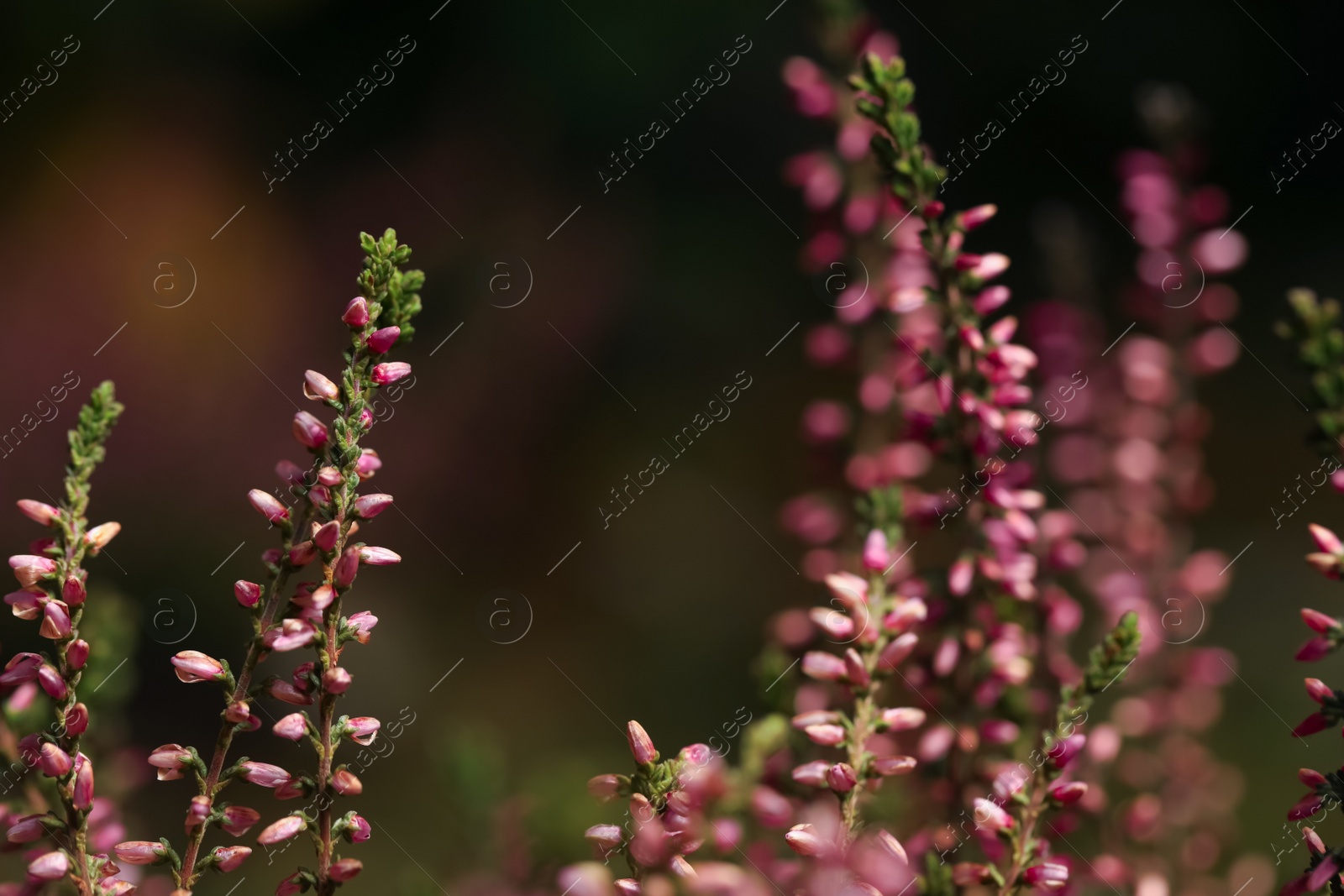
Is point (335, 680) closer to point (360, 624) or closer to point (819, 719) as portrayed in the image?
point (360, 624)

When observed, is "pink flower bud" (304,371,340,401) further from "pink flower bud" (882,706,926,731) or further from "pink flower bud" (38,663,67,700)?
"pink flower bud" (882,706,926,731)

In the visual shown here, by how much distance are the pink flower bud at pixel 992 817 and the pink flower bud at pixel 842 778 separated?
1.7 inches

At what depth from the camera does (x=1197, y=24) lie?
5.19 ft

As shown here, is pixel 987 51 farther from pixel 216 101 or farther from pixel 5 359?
pixel 5 359

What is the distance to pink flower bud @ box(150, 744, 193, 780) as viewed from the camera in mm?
316

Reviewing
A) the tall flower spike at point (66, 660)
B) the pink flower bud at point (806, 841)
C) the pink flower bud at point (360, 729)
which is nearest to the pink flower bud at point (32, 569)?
the tall flower spike at point (66, 660)

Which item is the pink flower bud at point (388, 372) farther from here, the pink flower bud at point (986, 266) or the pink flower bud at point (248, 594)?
the pink flower bud at point (986, 266)

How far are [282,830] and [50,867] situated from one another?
0.06 metres

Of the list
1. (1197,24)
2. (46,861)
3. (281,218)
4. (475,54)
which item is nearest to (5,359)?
(281,218)

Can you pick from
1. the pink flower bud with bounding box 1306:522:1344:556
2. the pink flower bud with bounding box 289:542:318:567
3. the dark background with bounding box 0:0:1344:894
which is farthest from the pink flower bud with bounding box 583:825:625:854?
the dark background with bounding box 0:0:1344:894

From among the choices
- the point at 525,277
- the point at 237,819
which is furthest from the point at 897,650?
the point at 525,277

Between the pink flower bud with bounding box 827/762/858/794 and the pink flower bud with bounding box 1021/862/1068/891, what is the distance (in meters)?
0.07

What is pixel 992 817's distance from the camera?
1.11 ft

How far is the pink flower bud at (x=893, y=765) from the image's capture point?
0.34 meters
